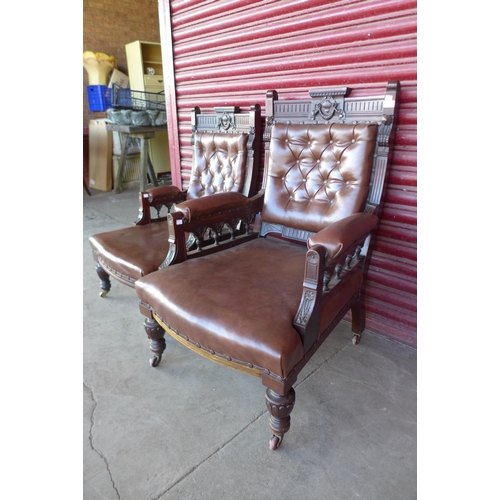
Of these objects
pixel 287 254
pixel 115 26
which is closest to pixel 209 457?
pixel 287 254

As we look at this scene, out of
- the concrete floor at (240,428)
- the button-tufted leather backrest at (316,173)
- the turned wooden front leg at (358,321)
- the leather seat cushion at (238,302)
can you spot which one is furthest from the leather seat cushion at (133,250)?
the turned wooden front leg at (358,321)

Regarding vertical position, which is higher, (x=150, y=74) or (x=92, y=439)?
(x=150, y=74)

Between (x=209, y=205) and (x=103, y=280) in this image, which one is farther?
(x=103, y=280)

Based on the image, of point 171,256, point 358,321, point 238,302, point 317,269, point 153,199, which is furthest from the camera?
point 153,199

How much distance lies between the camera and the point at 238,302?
128cm

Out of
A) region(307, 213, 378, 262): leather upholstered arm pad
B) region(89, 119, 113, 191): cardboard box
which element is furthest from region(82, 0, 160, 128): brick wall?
region(307, 213, 378, 262): leather upholstered arm pad

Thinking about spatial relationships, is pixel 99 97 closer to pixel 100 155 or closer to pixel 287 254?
pixel 100 155

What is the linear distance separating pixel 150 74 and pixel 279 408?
6.38 meters

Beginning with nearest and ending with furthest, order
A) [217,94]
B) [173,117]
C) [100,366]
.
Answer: [100,366] → [217,94] → [173,117]
